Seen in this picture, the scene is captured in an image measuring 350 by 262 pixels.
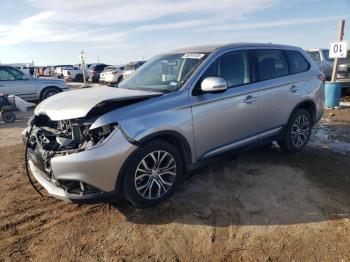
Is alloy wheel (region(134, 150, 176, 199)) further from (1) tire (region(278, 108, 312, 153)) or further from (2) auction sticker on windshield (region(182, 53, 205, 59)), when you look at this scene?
(1) tire (region(278, 108, 312, 153))

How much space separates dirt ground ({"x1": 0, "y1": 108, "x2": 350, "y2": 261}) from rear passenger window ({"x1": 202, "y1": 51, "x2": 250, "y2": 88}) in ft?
4.50

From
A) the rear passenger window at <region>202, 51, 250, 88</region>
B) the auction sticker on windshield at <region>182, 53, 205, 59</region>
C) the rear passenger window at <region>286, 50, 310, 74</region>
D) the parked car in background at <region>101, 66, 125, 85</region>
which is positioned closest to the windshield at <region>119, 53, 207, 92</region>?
the auction sticker on windshield at <region>182, 53, 205, 59</region>

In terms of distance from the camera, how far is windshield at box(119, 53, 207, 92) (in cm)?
430

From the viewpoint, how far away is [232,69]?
465cm

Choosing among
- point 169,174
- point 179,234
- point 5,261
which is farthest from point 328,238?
point 5,261

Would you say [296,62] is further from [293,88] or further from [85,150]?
[85,150]

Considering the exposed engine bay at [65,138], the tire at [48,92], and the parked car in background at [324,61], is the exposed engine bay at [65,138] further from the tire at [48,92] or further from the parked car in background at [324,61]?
the parked car in background at [324,61]

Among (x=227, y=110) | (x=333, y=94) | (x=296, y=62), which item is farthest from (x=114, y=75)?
(x=227, y=110)

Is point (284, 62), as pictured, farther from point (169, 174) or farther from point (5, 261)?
point (5, 261)

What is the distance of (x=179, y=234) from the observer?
11.4 feet

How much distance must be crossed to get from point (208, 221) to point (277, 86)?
253 centimetres

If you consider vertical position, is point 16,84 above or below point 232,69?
below

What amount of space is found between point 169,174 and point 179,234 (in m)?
0.77

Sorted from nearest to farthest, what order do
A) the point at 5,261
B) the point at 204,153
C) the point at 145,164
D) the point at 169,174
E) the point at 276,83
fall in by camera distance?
the point at 5,261, the point at 145,164, the point at 169,174, the point at 204,153, the point at 276,83
